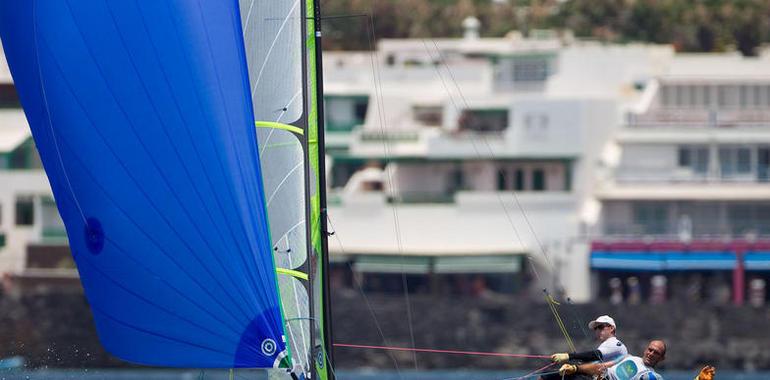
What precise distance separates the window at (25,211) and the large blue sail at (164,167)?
46678 mm

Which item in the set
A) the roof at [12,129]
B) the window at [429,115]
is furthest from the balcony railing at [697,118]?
the roof at [12,129]

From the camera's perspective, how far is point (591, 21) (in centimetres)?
9419

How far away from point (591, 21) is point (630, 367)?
73.2 metres

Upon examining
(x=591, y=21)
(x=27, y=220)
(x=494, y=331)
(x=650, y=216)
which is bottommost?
(x=494, y=331)

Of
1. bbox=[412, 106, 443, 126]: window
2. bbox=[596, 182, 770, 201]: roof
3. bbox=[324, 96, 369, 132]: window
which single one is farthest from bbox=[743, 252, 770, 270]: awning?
bbox=[324, 96, 369, 132]: window

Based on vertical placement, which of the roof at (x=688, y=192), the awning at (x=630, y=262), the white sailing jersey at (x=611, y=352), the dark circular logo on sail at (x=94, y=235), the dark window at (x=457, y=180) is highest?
the dark circular logo on sail at (x=94, y=235)

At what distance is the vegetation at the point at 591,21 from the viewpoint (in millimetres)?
88875

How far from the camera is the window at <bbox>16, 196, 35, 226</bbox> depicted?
69562mm

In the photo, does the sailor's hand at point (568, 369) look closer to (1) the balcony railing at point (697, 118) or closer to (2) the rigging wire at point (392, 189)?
(2) the rigging wire at point (392, 189)

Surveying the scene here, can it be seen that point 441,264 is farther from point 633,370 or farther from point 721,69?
point 633,370

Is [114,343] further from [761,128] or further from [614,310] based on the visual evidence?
[761,128]

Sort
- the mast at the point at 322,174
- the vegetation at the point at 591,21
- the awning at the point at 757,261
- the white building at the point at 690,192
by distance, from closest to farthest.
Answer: the mast at the point at 322,174, the awning at the point at 757,261, the white building at the point at 690,192, the vegetation at the point at 591,21

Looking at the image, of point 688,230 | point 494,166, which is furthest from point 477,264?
point 688,230

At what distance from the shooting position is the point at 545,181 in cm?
6775
